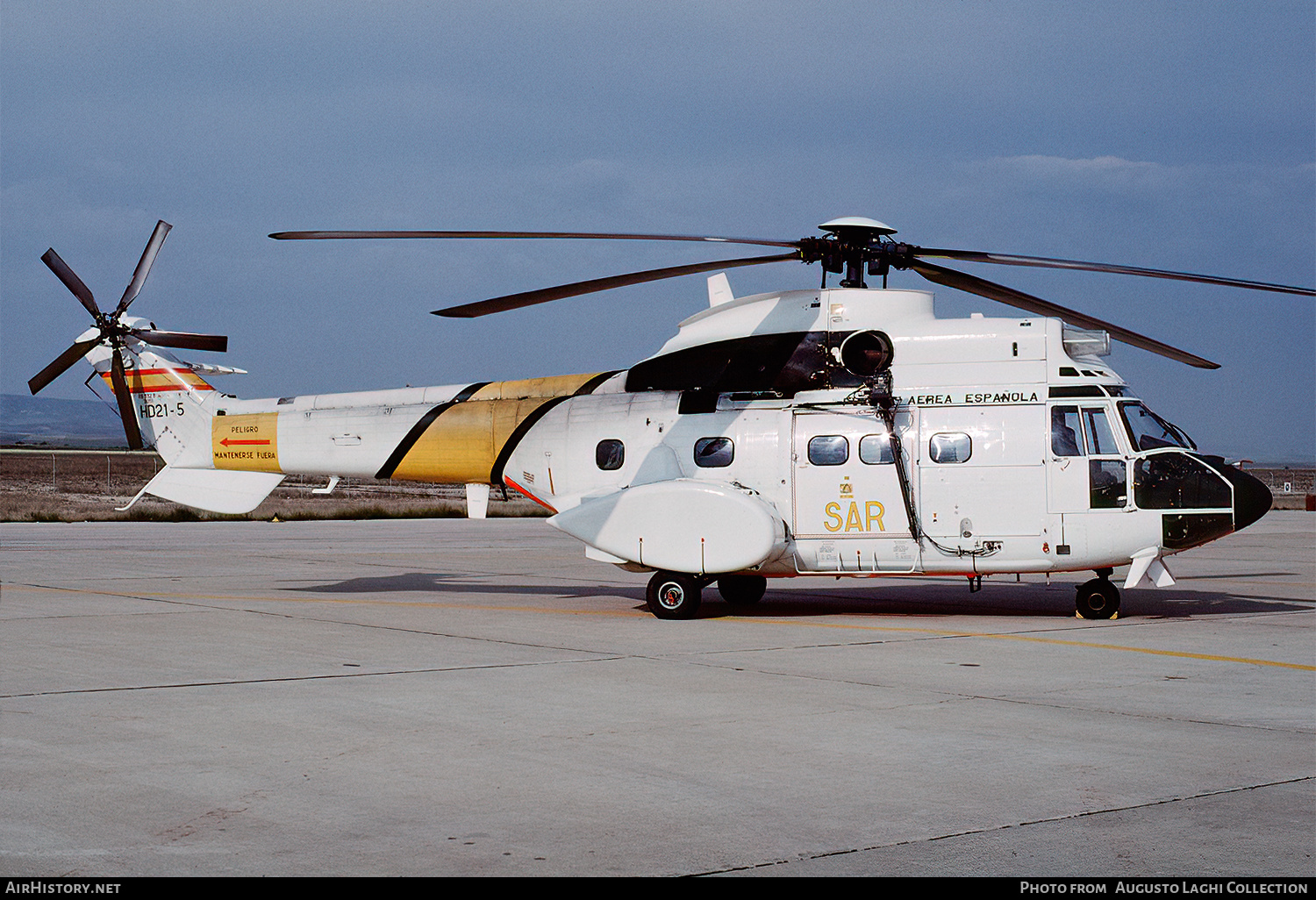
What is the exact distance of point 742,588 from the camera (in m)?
17.6

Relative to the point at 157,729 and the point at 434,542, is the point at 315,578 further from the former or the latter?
the point at 157,729

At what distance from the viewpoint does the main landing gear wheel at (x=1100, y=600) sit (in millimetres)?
15586

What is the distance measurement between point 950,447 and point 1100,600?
8.84 ft

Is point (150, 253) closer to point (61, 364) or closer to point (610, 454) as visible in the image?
point (61, 364)

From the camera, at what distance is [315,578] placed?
21.4 metres

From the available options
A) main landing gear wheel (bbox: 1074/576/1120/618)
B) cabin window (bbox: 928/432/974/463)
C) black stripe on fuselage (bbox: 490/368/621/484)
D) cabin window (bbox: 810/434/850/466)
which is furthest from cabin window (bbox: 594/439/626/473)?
main landing gear wheel (bbox: 1074/576/1120/618)

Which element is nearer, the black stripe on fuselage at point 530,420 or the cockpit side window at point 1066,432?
the cockpit side window at point 1066,432

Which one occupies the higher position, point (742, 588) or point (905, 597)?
point (742, 588)

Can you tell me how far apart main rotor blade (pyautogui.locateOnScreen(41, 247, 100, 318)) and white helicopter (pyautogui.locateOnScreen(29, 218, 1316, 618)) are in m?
8.29

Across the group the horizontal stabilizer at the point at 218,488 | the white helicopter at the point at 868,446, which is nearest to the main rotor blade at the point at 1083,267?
the white helicopter at the point at 868,446

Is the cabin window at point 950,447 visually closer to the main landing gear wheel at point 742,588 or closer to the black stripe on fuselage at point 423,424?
the main landing gear wheel at point 742,588

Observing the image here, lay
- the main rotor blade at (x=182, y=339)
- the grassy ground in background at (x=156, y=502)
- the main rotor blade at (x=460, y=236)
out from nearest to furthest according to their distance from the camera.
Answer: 1. the main rotor blade at (x=460, y=236)
2. the main rotor blade at (x=182, y=339)
3. the grassy ground in background at (x=156, y=502)

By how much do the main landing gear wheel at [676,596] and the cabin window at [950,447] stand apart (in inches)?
127

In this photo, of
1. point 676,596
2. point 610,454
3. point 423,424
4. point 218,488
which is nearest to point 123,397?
point 218,488
